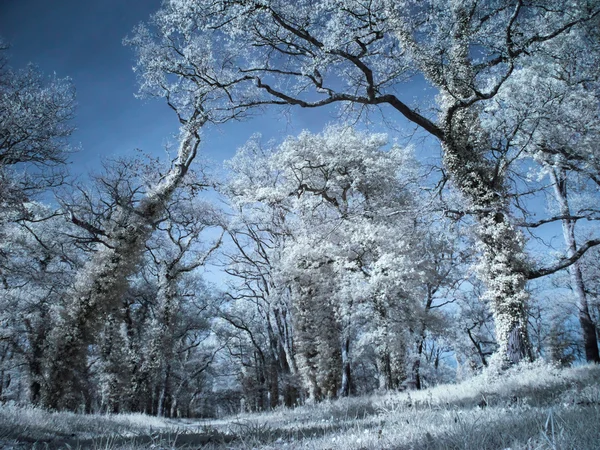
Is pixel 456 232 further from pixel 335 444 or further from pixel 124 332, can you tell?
pixel 124 332

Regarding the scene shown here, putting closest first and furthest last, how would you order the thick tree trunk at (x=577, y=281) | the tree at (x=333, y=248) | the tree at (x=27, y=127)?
the tree at (x=27, y=127) < the thick tree trunk at (x=577, y=281) < the tree at (x=333, y=248)

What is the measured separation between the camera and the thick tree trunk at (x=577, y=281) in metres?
16.1

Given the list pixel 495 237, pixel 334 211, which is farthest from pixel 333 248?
pixel 495 237

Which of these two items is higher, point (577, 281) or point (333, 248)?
point (333, 248)

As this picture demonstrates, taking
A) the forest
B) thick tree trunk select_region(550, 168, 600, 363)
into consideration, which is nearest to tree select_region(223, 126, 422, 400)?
the forest

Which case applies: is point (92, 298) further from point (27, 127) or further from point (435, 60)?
point (435, 60)

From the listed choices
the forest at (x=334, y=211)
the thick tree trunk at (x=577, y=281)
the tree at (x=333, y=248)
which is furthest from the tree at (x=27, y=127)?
the thick tree trunk at (x=577, y=281)

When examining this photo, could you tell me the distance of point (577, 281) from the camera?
1698 centimetres

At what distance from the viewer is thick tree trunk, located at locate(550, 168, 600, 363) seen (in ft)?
52.7

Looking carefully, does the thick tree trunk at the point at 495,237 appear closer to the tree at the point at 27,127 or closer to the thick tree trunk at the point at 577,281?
the thick tree trunk at the point at 577,281

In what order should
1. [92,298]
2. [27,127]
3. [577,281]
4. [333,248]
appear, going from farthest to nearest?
[333,248], [577,281], [92,298], [27,127]

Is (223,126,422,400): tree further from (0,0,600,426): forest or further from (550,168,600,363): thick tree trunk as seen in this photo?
(550,168,600,363): thick tree trunk

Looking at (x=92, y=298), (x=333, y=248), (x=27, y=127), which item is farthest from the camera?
(x=333, y=248)

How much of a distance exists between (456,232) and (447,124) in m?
3.88
